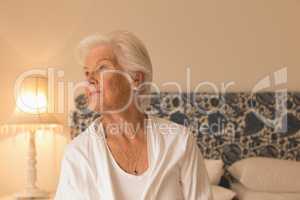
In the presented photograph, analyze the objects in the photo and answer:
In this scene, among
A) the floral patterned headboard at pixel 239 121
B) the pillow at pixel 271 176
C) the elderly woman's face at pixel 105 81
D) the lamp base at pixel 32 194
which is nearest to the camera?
the elderly woman's face at pixel 105 81

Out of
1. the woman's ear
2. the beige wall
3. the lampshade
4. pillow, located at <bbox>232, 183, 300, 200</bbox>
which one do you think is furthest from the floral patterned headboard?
the woman's ear

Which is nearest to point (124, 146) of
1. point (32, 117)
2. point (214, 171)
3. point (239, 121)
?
point (214, 171)

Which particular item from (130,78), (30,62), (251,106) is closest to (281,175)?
(251,106)

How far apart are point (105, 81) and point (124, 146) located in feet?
0.74

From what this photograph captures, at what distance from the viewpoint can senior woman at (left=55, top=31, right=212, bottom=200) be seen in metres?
1.19

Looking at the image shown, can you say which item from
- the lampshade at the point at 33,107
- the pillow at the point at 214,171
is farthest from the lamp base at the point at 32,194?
the pillow at the point at 214,171

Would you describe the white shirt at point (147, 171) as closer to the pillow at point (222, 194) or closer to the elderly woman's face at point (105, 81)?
the elderly woman's face at point (105, 81)

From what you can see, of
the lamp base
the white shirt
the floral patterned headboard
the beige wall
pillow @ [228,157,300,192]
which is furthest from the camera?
the beige wall

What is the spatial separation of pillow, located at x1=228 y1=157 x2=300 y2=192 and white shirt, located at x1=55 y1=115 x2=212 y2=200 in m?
1.29

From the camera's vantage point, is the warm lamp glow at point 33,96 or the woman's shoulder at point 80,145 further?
the warm lamp glow at point 33,96

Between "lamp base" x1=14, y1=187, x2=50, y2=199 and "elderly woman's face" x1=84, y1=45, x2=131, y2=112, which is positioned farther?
"lamp base" x1=14, y1=187, x2=50, y2=199

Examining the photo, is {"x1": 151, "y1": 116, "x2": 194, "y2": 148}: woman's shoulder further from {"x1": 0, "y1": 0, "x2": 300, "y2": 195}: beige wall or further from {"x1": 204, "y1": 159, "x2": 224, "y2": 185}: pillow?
{"x1": 0, "y1": 0, "x2": 300, "y2": 195}: beige wall

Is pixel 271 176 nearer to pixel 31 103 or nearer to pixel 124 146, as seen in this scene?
pixel 124 146

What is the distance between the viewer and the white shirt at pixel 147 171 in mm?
1177
